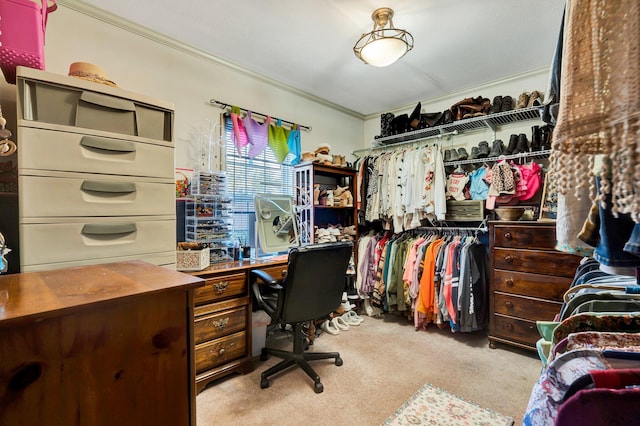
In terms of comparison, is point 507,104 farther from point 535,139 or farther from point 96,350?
point 96,350

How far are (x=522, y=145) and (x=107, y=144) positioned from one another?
317cm

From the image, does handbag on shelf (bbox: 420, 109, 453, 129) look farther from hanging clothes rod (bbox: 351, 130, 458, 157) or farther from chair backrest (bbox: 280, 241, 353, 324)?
chair backrest (bbox: 280, 241, 353, 324)

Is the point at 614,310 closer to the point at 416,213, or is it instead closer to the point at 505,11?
the point at 505,11

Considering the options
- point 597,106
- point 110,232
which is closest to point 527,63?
point 597,106

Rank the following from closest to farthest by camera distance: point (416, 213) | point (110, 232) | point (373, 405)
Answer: point (110, 232) < point (373, 405) < point (416, 213)

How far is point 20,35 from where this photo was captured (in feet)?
4.33

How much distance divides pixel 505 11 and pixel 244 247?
2.57m

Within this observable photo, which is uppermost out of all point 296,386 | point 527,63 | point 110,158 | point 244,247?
point 527,63

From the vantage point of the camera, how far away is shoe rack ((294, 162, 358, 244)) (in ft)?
9.91

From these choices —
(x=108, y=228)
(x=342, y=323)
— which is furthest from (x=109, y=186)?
(x=342, y=323)

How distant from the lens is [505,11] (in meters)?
1.96

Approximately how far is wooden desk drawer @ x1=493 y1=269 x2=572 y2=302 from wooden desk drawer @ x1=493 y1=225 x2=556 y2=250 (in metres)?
0.23

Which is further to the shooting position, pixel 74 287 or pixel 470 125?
pixel 470 125

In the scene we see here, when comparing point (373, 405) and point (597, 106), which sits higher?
point (597, 106)
